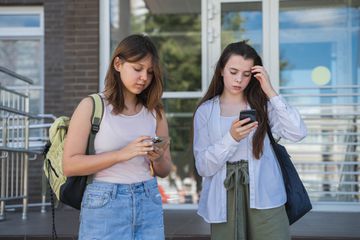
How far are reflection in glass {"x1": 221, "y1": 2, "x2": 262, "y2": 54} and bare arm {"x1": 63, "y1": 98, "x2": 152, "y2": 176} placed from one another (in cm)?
438

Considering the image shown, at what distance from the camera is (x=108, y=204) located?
2525mm

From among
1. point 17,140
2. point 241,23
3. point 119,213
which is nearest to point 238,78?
point 119,213

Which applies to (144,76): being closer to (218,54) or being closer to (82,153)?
(82,153)

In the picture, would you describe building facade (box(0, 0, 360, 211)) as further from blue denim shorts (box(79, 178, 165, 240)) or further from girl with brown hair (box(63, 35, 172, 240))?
blue denim shorts (box(79, 178, 165, 240))

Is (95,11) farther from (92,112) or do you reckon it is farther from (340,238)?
(92,112)

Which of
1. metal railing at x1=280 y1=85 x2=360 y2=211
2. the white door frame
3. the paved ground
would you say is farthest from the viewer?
metal railing at x1=280 y1=85 x2=360 y2=211

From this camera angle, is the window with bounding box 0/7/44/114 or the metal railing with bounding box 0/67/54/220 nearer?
the metal railing with bounding box 0/67/54/220

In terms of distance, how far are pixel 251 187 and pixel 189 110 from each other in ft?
19.6

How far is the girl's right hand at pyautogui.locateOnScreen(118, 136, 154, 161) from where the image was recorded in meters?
2.43

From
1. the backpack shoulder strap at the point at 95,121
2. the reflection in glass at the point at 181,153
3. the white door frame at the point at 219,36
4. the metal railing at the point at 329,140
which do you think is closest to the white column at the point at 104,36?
the white door frame at the point at 219,36

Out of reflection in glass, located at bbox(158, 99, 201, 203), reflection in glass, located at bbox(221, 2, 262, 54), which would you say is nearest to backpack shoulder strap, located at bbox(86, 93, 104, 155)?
reflection in glass, located at bbox(221, 2, 262, 54)

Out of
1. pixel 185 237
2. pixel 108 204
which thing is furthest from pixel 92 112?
pixel 185 237

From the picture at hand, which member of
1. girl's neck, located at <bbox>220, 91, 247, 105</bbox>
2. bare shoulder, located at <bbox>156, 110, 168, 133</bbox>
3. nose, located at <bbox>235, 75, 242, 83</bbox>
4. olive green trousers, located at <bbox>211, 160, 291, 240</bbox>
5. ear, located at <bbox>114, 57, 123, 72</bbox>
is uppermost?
ear, located at <bbox>114, 57, 123, 72</bbox>

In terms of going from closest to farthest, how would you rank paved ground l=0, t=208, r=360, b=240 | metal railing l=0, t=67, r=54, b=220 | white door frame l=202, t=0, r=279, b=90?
paved ground l=0, t=208, r=360, b=240 → metal railing l=0, t=67, r=54, b=220 → white door frame l=202, t=0, r=279, b=90
